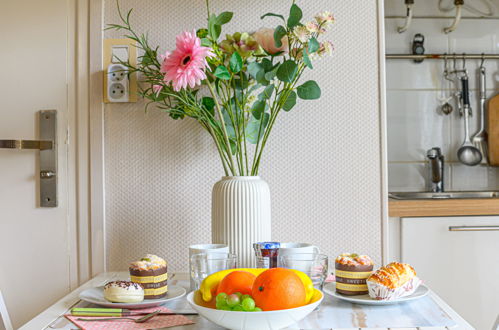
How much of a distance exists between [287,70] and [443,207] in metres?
1.02

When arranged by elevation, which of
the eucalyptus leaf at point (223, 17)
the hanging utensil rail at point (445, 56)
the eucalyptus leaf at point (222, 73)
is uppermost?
the hanging utensil rail at point (445, 56)

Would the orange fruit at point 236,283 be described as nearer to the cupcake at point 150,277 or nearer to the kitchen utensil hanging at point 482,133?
the cupcake at point 150,277

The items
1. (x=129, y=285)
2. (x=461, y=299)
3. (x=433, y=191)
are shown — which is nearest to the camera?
(x=129, y=285)

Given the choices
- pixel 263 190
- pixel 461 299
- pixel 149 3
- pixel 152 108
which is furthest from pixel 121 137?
pixel 461 299

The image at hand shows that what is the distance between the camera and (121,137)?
1516 millimetres

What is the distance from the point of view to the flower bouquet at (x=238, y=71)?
115 cm

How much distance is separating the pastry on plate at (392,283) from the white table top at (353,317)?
1.0 inches

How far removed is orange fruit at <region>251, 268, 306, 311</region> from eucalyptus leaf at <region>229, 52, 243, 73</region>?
1.71 ft

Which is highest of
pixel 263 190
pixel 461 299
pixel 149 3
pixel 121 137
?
pixel 149 3

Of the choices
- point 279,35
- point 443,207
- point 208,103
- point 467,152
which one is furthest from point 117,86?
point 467,152

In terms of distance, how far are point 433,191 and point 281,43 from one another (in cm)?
157

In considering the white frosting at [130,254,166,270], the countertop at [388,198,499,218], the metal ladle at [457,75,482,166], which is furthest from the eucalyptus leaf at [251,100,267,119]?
the metal ladle at [457,75,482,166]

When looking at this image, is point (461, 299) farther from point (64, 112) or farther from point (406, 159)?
point (64, 112)

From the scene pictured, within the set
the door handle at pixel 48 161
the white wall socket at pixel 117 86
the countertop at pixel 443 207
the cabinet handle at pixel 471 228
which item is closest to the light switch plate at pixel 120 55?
the white wall socket at pixel 117 86
